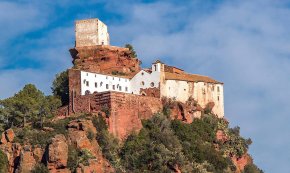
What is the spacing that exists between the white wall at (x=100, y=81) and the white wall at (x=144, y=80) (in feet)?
2.00

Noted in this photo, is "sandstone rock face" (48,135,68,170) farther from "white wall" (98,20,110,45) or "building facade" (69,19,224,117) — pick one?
"white wall" (98,20,110,45)

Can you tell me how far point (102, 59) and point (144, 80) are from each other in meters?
6.04

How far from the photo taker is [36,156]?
76.2 m

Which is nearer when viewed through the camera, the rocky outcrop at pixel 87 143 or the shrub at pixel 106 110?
the rocky outcrop at pixel 87 143

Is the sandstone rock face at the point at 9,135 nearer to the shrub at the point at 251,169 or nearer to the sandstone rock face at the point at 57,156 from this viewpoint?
the sandstone rock face at the point at 57,156

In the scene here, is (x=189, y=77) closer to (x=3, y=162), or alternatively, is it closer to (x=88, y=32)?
(x=88, y=32)

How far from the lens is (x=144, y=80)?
90.2 m

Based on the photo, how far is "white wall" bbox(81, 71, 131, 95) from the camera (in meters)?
87.1

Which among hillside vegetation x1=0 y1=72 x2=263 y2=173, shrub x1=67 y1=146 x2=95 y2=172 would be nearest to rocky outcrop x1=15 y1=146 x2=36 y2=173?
hillside vegetation x1=0 y1=72 x2=263 y2=173

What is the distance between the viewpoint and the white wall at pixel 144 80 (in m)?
89.9

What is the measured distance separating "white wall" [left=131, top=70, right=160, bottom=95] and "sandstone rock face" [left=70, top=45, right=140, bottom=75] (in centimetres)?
327

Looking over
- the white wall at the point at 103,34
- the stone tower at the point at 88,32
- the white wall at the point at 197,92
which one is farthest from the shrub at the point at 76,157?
the white wall at the point at 103,34

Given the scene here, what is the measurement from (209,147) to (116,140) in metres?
10.1

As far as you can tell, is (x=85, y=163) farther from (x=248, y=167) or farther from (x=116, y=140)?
(x=248, y=167)
